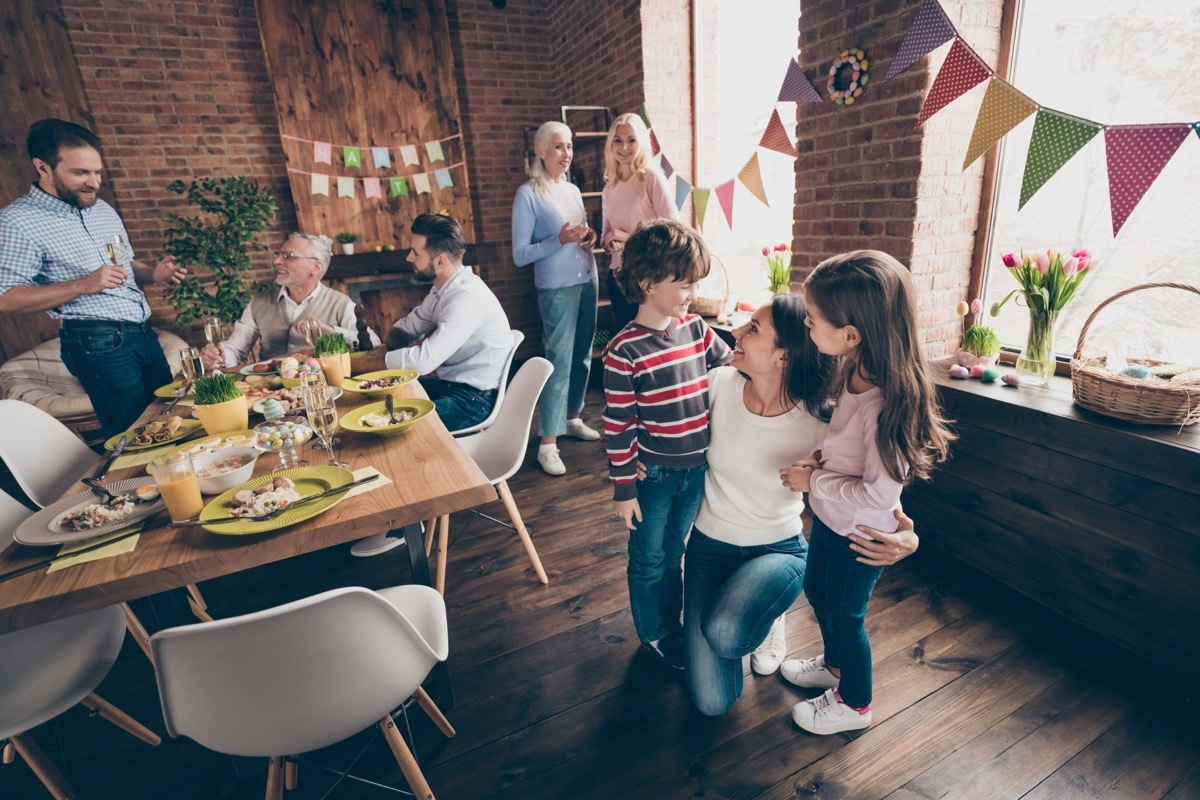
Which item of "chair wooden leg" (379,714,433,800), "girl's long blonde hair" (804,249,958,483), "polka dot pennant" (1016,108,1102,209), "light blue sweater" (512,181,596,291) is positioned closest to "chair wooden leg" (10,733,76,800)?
"chair wooden leg" (379,714,433,800)

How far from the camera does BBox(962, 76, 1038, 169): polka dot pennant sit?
1.69 meters

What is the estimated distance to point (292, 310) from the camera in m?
2.57

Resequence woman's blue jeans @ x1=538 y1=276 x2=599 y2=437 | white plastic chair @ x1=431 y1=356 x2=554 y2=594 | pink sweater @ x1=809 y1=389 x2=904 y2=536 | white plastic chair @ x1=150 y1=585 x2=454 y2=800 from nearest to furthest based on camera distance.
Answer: white plastic chair @ x1=150 y1=585 x2=454 y2=800
pink sweater @ x1=809 y1=389 x2=904 y2=536
white plastic chair @ x1=431 y1=356 x2=554 y2=594
woman's blue jeans @ x1=538 y1=276 x2=599 y2=437

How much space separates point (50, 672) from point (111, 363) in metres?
1.60

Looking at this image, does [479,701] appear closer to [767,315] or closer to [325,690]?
[325,690]

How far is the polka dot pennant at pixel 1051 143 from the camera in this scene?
157 centimetres

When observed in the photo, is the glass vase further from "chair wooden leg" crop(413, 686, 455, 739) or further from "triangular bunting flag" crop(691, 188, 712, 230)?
"chair wooden leg" crop(413, 686, 455, 739)

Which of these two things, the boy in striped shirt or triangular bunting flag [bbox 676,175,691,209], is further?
triangular bunting flag [bbox 676,175,691,209]

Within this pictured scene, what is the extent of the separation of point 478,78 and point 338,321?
302 cm

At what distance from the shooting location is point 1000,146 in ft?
6.72

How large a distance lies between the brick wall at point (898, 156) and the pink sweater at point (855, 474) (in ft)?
3.56

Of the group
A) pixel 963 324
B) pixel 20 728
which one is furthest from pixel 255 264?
pixel 963 324

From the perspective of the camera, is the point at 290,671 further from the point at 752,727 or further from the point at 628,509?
the point at 752,727

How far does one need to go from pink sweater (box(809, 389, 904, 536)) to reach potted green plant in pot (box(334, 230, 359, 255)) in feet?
13.4
